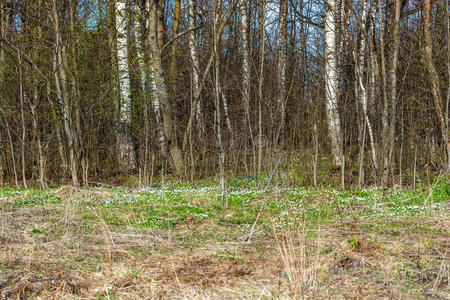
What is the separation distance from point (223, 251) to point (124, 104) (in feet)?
36.0

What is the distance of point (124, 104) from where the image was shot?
15.0 meters

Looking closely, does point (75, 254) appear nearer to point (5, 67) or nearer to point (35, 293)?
point (35, 293)

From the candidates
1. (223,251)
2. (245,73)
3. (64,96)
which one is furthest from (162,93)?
(223,251)

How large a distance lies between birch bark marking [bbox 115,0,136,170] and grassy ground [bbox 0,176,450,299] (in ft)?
21.1

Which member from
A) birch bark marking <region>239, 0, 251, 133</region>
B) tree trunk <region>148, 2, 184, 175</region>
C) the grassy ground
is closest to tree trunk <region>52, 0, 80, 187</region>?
the grassy ground

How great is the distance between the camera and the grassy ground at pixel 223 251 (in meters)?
3.65

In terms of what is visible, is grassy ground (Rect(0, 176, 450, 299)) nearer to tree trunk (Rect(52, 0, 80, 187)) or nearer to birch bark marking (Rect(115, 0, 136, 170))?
tree trunk (Rect(52, 0, 80, 187))

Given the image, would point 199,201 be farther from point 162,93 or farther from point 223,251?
point 162,93

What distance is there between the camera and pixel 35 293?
11.8 ft

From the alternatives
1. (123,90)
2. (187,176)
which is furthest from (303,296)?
(123,90)

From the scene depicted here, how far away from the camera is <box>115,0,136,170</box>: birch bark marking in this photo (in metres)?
14.4

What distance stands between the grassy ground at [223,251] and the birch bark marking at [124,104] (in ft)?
21.1

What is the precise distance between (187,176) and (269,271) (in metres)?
9.36

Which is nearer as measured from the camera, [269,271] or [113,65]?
[269,271]
